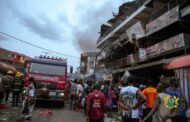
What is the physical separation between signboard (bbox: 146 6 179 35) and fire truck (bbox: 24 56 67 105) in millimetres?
8043

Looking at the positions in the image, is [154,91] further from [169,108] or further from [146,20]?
[146,20]

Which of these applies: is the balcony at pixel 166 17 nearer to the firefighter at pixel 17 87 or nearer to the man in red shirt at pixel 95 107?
the firefighter at pixel 17 87

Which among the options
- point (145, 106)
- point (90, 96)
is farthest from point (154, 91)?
point (90, 96)

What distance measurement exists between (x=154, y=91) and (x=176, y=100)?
4.26 meters

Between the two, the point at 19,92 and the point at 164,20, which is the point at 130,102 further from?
the point at 164,20

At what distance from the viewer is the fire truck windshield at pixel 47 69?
57.7ft

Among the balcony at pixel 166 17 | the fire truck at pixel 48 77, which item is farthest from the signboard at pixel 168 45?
the fire truck at pixel 48 77

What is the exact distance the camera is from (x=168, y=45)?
72.4 feet

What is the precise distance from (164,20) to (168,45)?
6.69 feet

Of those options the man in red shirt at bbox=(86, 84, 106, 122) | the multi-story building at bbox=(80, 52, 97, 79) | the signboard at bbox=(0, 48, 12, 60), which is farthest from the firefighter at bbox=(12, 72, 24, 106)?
the multi-story building at bbox=(80, 52, 97, 79)

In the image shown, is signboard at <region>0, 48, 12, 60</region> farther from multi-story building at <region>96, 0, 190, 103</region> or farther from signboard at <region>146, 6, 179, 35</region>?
signboard at <region>146, 6, 179, 35</region>

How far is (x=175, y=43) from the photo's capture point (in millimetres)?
20984

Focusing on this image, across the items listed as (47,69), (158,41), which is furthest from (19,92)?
(158,41)

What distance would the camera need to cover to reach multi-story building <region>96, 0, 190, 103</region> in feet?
59.2
